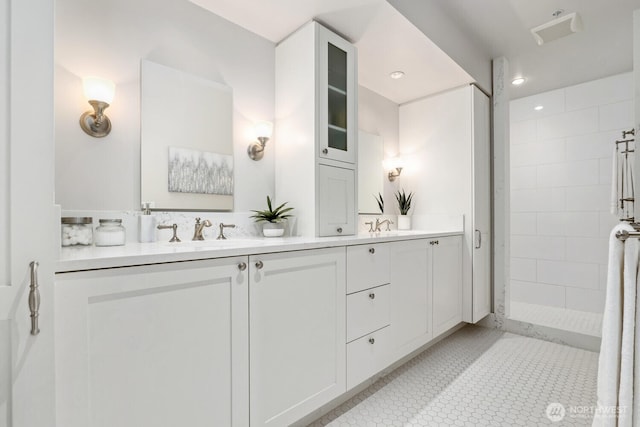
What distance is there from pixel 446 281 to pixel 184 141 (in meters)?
2.12

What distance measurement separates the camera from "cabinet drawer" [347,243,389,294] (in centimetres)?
160

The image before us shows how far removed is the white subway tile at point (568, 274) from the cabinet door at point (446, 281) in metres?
1.57

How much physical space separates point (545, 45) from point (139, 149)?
10.3ft

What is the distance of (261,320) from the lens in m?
1.21

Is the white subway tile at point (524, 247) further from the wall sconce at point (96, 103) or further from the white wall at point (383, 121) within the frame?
the wall sconce at point (96, 103)

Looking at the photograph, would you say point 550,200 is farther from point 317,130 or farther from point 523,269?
point 317,130

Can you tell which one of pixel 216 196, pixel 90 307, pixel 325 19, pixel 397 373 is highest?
pixel 325 19

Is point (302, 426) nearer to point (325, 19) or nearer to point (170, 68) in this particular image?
point (170, 68)

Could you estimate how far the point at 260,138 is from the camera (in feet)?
6.31

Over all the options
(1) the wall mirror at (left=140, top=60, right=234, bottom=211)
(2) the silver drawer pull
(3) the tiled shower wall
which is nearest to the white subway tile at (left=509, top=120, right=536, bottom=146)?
(3) the tiled shower wall

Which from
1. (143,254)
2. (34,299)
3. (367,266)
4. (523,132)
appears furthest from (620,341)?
(523,132)

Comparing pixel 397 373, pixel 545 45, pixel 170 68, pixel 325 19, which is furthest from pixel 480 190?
pixel 170 68

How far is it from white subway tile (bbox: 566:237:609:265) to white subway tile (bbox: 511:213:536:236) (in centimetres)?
36


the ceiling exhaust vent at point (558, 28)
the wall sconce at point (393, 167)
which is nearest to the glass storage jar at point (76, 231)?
the wall sconce at point (393, 167)
